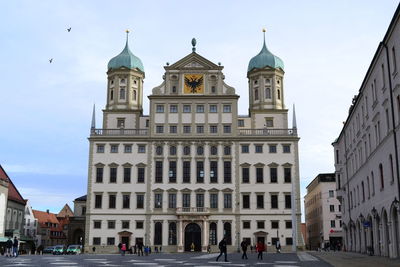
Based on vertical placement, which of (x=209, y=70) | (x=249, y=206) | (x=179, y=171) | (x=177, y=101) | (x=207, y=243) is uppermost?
(x=209, y=70)

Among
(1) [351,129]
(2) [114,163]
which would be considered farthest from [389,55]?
(2) [114,163]

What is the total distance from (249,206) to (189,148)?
12.6 meters

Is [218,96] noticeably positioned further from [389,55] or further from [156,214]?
[389,55]

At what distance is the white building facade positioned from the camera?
113ft

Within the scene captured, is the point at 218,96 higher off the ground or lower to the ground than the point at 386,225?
higher

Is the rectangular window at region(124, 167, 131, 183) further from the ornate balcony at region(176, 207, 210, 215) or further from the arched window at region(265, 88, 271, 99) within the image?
the arched window at region(265, 88, 271, 99)

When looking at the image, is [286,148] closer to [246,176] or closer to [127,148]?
[246,176]

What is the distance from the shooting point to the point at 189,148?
77625mm

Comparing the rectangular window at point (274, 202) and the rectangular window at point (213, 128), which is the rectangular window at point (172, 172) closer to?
the rectangular window at point (213, 128)

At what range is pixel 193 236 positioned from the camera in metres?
75.3

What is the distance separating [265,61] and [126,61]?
23.6m

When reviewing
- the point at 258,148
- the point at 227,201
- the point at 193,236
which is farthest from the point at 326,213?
the point at 193,236

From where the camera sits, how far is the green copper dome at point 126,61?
85875 millimetres

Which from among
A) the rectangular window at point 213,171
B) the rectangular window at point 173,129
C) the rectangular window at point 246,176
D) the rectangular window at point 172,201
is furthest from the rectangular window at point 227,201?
the rectangular window at point 173,129
